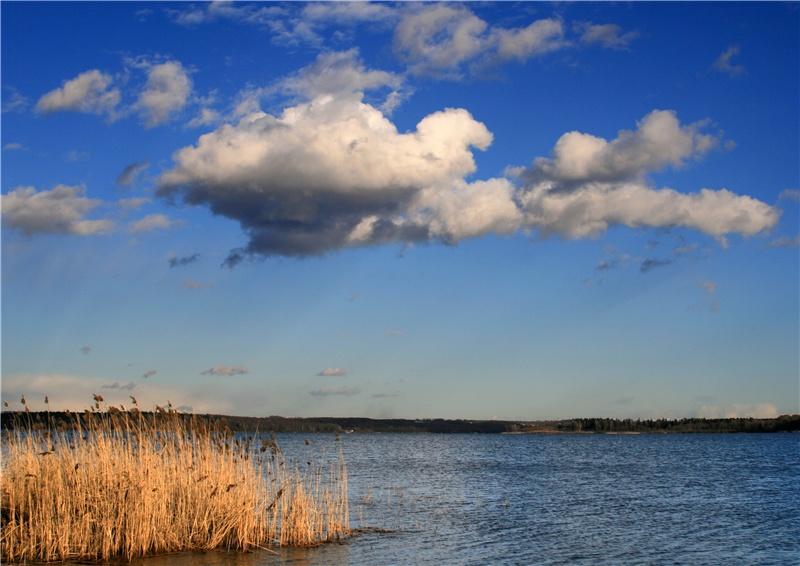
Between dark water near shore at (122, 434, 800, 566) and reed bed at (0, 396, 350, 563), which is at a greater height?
reed bed at (0, 396, 350, 563)

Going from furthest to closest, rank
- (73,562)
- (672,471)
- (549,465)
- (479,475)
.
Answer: (549,465), (672,471), (479,475), (73,562)

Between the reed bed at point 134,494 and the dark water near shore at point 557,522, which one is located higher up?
the reed bed at point 134,494

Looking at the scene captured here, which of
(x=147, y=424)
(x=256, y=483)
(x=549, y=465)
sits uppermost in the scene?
(x=147, y=424)

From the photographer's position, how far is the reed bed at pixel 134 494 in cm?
1480

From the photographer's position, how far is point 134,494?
1514 centimetres

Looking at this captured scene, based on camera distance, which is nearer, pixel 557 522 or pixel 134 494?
pixel 134 494

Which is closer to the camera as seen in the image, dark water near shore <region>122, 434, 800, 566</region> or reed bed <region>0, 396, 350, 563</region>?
reed bed <region>0, 396, 350, 563</region>

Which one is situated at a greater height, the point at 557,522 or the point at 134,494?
the point at 134,494

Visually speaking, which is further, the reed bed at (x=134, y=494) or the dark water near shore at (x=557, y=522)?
the dark water near shore at (x=557, y=522)

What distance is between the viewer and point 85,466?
15.6m

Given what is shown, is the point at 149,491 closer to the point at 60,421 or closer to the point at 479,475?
the point at 60,421

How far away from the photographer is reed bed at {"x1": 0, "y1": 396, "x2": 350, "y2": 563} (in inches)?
A: 583

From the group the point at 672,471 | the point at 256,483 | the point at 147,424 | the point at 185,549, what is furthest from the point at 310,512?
→ the point at 672,471

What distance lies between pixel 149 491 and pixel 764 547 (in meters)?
16.3
